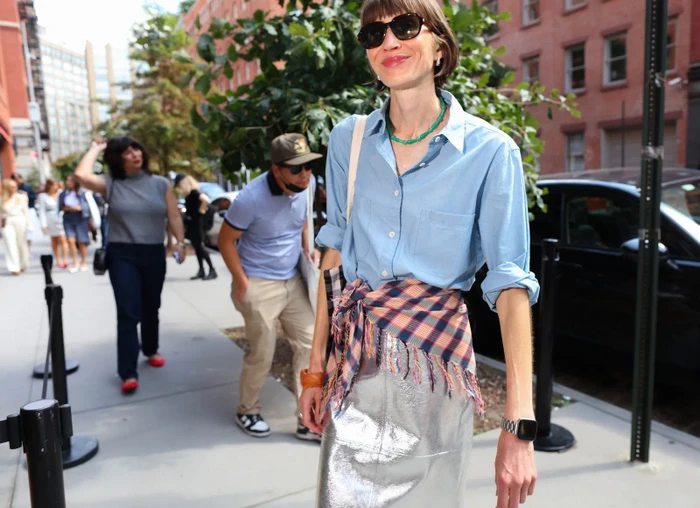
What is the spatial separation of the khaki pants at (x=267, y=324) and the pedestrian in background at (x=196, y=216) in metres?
6.58

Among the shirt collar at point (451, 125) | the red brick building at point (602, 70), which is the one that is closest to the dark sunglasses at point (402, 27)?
the shirt collar at point (451, 125)

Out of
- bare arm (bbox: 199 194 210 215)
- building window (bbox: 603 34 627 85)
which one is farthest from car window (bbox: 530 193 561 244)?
bare arm (bbox: 199 194 210 215)

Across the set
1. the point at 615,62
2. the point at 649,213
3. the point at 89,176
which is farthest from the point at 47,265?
the point at 615,62

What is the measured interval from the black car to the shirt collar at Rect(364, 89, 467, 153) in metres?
2.33

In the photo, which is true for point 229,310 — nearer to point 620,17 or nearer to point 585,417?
point 585,417

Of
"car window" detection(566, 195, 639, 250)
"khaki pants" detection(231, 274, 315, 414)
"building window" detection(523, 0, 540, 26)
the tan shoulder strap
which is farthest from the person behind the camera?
"building window" detection(523, 0, 540, 26)

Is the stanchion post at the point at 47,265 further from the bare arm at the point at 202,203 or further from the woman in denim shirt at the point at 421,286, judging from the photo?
the bare arm at the point at 202,203

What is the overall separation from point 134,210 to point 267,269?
4.73 feet

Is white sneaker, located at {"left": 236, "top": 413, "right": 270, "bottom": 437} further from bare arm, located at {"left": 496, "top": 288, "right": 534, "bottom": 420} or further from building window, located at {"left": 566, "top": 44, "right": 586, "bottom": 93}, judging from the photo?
building window, located at {"left": 566, "top": 44, "right": 586, "bottom": 93}

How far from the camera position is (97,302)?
8148mm

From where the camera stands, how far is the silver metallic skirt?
4.94ft

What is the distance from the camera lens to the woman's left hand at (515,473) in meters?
1.35

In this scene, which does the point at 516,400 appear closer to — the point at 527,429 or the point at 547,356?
the point at 527,429

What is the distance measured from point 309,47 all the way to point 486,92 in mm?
1389
